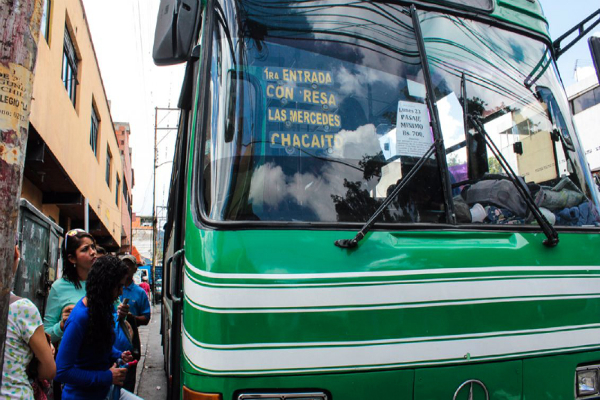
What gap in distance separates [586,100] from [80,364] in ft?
91.0

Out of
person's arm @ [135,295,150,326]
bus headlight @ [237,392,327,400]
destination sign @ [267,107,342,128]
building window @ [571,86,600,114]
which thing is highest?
building window @ [571,86,600,114]

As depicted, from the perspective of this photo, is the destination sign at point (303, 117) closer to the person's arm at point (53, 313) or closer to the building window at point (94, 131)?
the person's arm at point (53, 313)

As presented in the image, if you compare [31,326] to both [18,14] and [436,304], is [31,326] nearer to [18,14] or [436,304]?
[18,14]

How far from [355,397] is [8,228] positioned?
1.47 meters

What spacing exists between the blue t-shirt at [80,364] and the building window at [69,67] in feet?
39.6

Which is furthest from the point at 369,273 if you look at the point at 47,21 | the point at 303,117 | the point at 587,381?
the point at 47,21

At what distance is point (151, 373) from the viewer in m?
8.12

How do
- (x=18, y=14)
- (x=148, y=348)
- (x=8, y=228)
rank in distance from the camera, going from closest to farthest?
(x=8, y=228)
(x=18, y=14)
(x=148, y=348)

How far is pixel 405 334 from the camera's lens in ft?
6.61

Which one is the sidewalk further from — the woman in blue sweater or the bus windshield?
the bus windshield

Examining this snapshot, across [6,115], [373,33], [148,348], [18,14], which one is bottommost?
[148,348]

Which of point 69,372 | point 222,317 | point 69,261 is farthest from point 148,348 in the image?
point 222,317

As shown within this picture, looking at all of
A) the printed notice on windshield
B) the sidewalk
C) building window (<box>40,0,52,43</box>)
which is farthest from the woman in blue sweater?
building window (<box>40,0,52,43</box>)

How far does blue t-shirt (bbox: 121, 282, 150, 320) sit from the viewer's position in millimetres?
5438
